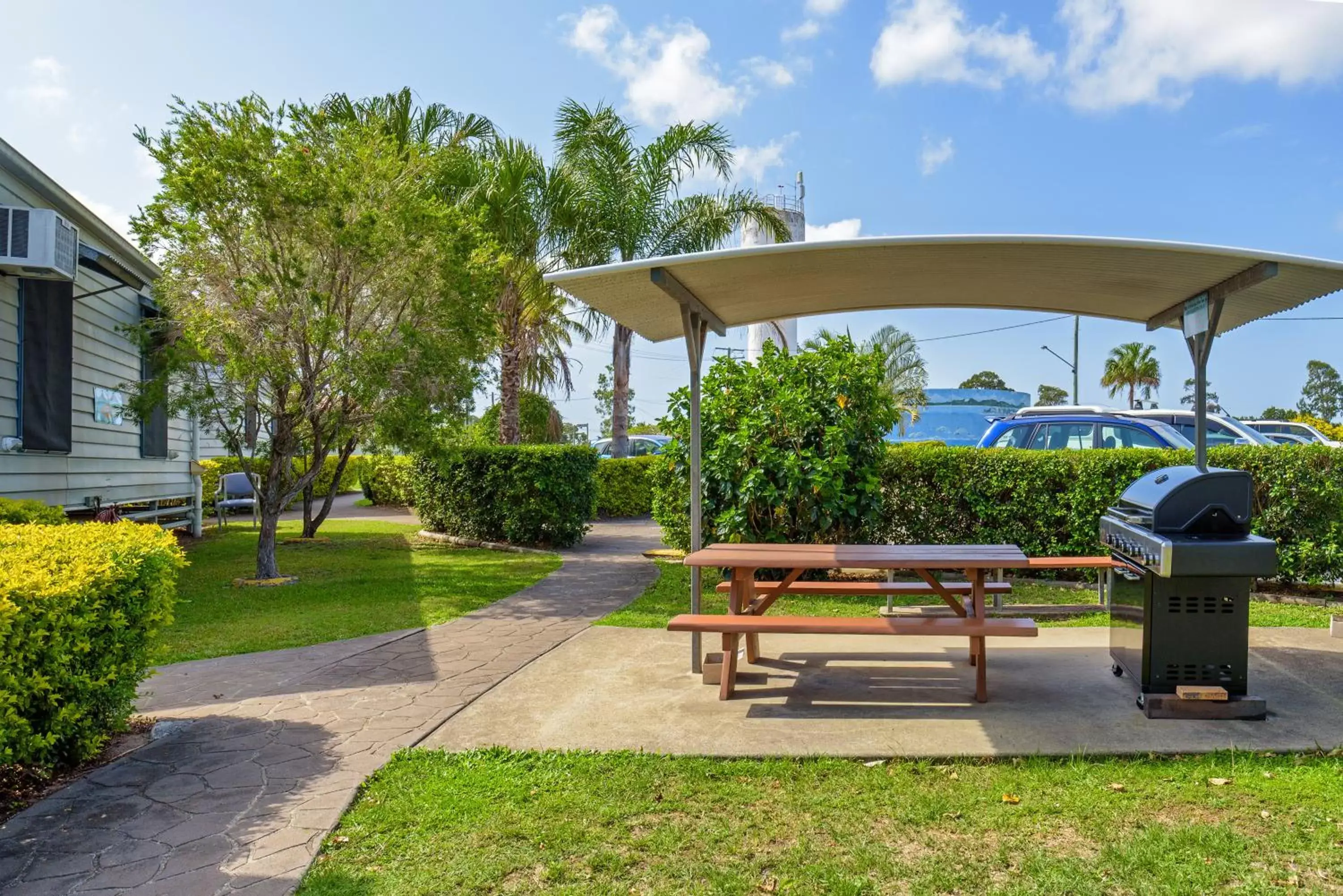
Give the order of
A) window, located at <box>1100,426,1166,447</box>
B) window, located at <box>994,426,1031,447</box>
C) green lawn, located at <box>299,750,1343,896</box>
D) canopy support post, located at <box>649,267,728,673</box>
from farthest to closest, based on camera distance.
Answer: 1. window, located at <box>994,426,1031,447</box>
2. window, located at <box>1100,426,1166,447</box>
3. canopy support post, located at <box>649,267,728,673</box>
4. green lawn, located at <box>299,750,1343,896</box>

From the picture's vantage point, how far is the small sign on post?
196 inches

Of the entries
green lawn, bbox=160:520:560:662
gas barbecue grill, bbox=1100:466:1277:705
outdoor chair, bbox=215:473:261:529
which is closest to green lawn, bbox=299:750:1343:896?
gas barbecue grill, bbox=1100:466:1277:705

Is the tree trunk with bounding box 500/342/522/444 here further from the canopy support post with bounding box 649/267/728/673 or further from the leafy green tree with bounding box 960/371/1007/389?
the leafy green tree with bounding box 960/371/1007/389

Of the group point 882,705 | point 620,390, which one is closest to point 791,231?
point 620,390

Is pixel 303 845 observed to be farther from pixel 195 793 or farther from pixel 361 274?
pixel 361 274

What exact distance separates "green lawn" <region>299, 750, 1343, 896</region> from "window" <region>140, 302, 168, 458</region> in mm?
10988

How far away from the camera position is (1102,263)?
4.53 meters

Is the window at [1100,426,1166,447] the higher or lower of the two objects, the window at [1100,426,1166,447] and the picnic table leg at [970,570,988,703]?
the higher

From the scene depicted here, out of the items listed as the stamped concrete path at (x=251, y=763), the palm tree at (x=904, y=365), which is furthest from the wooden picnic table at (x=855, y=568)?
the palm tree at (x=904, y=365)

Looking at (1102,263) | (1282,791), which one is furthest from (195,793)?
(1102,263)

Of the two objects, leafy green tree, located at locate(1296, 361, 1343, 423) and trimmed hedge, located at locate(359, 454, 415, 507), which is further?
leafy green tree, located at locate(1296, 361, 1343, 423)

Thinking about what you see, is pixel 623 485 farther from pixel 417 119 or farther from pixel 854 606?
pixel 854 606

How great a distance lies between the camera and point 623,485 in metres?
17.8

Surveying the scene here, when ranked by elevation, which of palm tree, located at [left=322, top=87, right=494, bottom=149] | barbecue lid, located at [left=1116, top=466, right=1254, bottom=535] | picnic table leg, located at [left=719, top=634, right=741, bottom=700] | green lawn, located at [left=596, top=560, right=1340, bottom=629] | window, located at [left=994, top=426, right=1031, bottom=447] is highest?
palm tree, located at [left=322, top=87, right=494, bottom=149]
